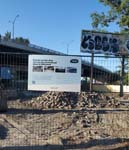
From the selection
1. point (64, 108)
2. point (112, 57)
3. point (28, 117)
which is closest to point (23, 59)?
point (112, 57)

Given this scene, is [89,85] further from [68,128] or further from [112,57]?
[112,57]

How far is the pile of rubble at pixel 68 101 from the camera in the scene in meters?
21.6

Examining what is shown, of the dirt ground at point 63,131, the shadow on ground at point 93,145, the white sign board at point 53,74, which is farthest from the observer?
the white sign board at point 53,74

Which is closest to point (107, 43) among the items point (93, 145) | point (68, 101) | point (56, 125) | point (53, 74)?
point (68, 101)

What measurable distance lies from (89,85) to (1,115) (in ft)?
13.7

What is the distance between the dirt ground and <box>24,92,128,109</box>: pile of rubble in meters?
3.71

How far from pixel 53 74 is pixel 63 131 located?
2.62 m

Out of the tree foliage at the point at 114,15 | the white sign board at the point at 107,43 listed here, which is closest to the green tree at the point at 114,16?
the tree foliage at the point at 114,15

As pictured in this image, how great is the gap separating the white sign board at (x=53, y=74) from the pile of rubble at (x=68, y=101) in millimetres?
9572

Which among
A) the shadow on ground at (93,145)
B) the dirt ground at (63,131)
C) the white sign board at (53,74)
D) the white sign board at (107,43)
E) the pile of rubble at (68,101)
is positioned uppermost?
the white sign board at (107,43)

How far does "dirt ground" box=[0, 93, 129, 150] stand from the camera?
11.1 m

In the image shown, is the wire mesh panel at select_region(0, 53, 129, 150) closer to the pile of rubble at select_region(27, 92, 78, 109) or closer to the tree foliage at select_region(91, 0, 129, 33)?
the pile of rubble at select_region(27, 92, 78, 109)

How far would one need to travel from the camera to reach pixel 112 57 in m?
12.3

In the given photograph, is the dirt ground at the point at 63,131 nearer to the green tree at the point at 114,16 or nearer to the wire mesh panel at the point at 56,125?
the wire mesh panel at the point at 56,125
